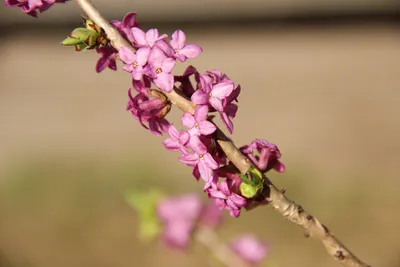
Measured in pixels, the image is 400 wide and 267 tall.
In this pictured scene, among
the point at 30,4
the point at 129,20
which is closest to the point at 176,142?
the point at 129,20

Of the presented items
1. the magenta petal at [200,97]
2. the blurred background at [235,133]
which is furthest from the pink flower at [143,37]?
the blurred background at [235,133]

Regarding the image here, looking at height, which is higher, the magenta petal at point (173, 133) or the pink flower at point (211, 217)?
the magenta petal at point (173, 133)

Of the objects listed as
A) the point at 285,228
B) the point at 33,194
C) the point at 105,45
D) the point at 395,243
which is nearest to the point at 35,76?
the point at 33,194

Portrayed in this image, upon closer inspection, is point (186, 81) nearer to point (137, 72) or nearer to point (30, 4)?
point (137, 72)

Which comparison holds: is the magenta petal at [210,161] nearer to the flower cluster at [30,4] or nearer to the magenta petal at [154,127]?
the magenta petal at [154,127]

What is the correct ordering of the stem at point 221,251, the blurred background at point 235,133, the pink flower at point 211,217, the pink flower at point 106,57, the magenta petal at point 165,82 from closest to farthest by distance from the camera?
the magenta petal at point 165,82 → the pink flower at point 106,57 → the stem at point 221,251 → the pink flower at point 211,217 → the blurred background at point 235,133

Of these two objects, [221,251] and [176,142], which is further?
[221,251]
